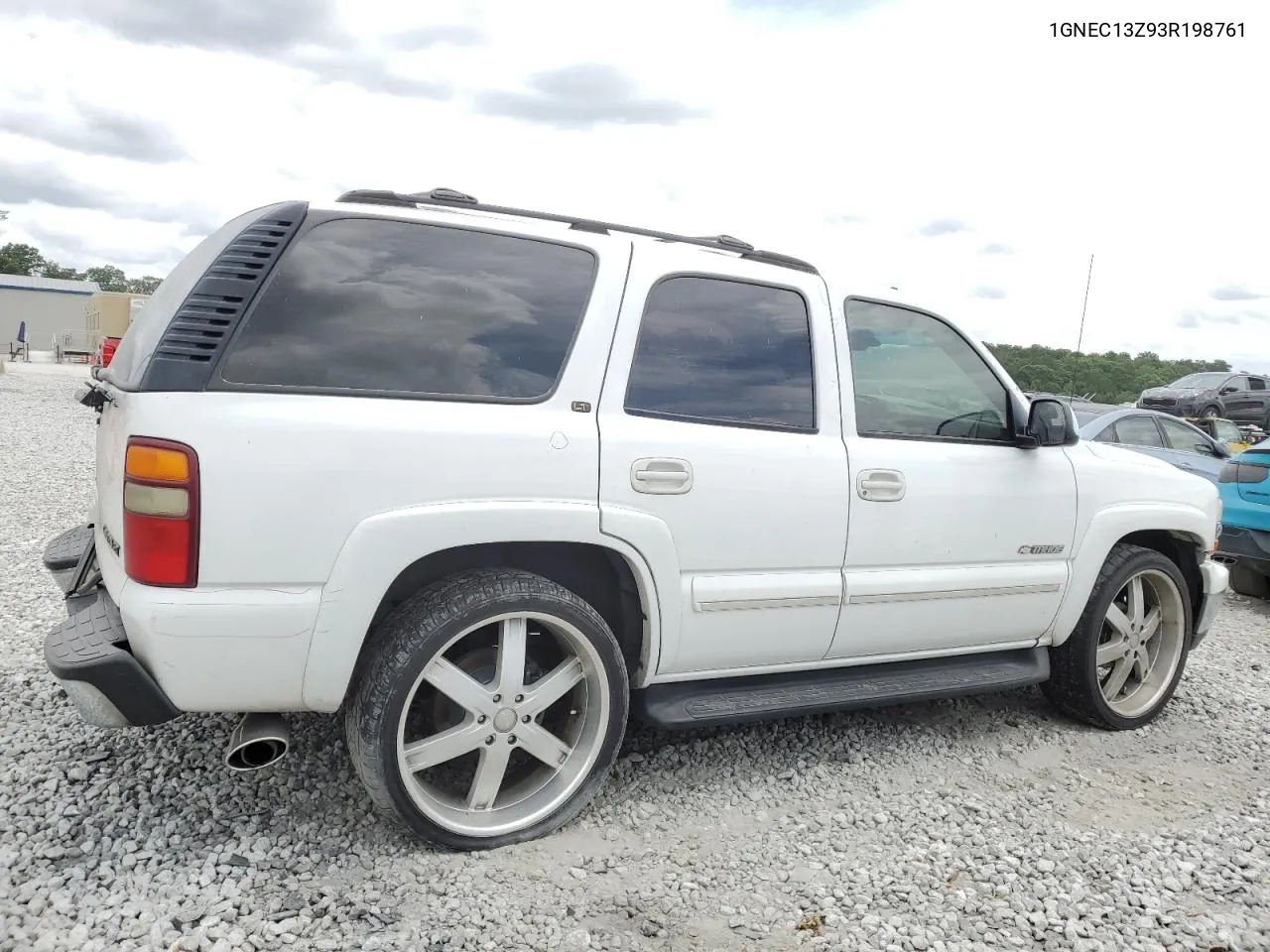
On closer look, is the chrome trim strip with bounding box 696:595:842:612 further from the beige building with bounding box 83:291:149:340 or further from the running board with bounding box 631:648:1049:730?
the beige building with bounding box 83:291:149:340

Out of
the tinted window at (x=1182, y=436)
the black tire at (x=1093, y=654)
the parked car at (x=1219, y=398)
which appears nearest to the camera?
the black tire at (x=1093, y=654)

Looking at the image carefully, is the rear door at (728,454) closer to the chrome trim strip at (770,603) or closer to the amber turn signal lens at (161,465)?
the chrome trim strip at (770,603)

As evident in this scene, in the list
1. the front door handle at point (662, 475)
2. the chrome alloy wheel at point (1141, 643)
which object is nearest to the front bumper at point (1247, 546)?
the chrome alloy wheel at point (1141, 643)

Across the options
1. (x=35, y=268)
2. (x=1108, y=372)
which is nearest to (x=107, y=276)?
(x=35, y=268)

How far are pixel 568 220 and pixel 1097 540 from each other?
8.38ft

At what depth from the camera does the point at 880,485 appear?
3375 millimetres

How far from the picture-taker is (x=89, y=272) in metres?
89.8

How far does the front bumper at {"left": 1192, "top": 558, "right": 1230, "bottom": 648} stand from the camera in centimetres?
441

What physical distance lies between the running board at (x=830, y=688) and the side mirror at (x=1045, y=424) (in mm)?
913

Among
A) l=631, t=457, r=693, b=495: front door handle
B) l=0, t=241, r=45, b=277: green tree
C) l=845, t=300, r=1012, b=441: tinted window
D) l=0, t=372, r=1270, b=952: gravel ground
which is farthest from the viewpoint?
l=0, t=241, r=45, b=277: green tree

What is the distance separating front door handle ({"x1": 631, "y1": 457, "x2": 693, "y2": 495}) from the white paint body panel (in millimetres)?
12

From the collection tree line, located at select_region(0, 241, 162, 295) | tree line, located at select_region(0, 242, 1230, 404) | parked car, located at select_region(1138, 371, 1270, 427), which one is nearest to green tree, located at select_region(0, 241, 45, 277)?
tree line, located at select_region(0, 241, 162, 295)

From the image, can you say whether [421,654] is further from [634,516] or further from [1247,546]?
[1247,546]

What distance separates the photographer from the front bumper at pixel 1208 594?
14.5 ft
